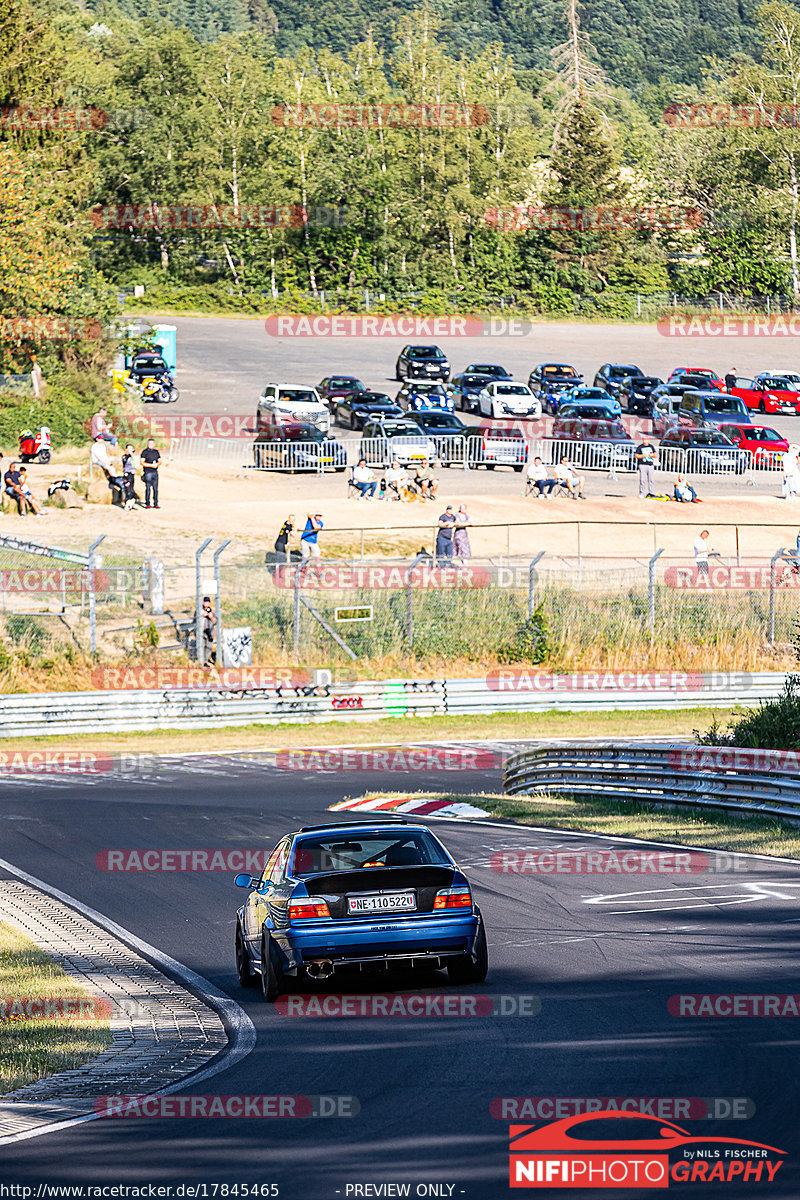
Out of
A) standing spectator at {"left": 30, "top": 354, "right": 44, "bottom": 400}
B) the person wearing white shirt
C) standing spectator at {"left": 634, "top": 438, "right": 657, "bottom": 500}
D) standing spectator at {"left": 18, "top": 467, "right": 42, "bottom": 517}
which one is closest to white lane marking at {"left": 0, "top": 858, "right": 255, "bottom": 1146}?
the person wearing white shirt

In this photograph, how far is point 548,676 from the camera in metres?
31.0

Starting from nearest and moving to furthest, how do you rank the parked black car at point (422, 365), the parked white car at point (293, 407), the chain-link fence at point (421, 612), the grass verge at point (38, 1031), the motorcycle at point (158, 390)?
the grass verge at point (38, 1031)
the chain-link fence at point (421, 612)
the parked white car at point (293, 407)
the motorcycle at point (158, 390)
the parked black car at point (422, 365)

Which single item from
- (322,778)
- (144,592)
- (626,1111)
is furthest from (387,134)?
(626,1111)

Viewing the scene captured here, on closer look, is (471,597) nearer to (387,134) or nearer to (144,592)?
(144,592)

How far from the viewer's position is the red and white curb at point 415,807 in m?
19.7

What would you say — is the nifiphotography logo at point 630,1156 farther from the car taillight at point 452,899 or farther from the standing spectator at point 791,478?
the standing spectator at point 791,478

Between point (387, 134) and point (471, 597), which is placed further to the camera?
point (387, 134)

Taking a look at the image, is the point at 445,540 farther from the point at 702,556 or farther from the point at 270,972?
the point at 270,972

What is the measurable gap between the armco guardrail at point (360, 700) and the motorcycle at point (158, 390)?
31.6m

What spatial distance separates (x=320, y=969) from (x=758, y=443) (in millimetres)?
43072

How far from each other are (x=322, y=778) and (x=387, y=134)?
70280 mm

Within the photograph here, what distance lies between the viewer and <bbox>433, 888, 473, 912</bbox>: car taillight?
32.5 ft

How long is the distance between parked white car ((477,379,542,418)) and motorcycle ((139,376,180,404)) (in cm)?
1279

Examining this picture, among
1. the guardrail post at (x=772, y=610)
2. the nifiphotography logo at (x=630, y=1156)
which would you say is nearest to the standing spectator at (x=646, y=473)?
the guardrail post at (x=772, y=610)
